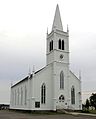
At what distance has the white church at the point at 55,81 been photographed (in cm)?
4700

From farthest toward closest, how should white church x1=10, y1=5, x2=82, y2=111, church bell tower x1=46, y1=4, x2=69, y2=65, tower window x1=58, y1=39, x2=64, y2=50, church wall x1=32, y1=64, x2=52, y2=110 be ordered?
tower window x1=58, y1=39, x2=64, y2=50 < church bell tower x1=46, y1=4, x2=69, y2=65 < white church x1=10, y1=5, x2=82, y2=111 < church wall x1=32, y1=64, x2=52, y2=110

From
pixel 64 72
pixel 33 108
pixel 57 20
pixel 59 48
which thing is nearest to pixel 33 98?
pixel 33 108

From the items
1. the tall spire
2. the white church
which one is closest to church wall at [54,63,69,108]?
the white church

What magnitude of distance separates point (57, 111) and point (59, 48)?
1463 centimetres

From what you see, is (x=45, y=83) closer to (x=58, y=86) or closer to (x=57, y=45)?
(x=58, y=86)

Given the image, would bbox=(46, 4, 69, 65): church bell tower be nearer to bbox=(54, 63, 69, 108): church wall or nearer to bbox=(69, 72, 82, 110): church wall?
bbox=(54, 63, 69, 108): church wall

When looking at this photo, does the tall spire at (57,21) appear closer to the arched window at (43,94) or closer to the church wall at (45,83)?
the church wall at (45,83)

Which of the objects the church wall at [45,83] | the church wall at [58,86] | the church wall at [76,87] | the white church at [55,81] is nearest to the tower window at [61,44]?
the white church at [55,81]

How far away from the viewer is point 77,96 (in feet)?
169

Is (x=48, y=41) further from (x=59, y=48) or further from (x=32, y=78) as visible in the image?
(x=32, y=78)

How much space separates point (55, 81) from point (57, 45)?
862 centimetres

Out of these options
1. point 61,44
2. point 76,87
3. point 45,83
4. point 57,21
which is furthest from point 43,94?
point 57,21

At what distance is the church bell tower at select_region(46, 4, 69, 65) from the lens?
50.3m

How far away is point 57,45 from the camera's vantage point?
50781 millimetres
